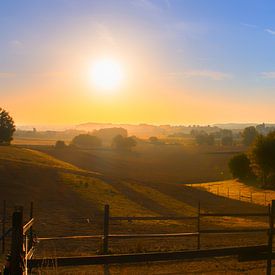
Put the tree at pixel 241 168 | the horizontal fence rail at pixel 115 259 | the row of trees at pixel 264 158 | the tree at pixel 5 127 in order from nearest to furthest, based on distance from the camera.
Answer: the horizontal fence rail at pixel 115 259
the row of trees at pixel 264 158
the tree at pixel 241 168
the tree at pixel 5 127

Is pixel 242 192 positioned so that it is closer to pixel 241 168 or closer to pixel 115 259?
pixel 241 168

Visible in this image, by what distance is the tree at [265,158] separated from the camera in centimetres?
6519

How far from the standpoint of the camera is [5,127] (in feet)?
308

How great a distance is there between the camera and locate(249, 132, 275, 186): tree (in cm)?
6519

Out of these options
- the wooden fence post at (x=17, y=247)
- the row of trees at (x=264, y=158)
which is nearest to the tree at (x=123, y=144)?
the row of trees at (x=264, y=158)

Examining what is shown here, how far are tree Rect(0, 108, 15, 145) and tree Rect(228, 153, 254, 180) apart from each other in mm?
46174

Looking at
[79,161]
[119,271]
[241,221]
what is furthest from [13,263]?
[79,161]

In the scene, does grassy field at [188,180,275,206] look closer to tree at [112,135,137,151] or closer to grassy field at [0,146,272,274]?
grassy field at [0,146,272,274]

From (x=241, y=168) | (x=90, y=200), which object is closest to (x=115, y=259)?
(x=90, y=200)

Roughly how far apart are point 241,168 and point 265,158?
1052cm

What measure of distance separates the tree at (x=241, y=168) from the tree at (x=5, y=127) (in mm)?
→ 46174

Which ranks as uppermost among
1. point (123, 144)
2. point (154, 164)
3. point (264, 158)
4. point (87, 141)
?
point (87, 141)

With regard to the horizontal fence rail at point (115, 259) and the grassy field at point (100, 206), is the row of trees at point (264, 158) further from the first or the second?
the horizontal fence rail at point (115, 259)

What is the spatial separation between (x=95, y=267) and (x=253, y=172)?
211ft
